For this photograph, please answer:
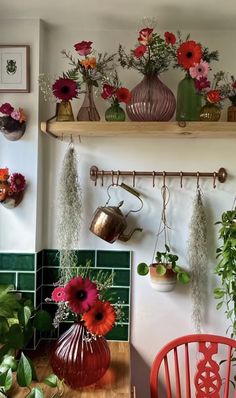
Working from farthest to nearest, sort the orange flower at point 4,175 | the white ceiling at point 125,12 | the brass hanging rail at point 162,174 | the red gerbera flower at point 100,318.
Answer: the brass hanging rail at point 162,174 < the orange flower at point 4,175 < the white ceiling at point 125,12 < the red gerbera flower at point 100,318

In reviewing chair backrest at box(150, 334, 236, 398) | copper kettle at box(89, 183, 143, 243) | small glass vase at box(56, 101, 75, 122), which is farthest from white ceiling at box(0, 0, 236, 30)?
chair backrest at box(150, 334, 236, 398)

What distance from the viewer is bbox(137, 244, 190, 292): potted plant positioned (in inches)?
63.0

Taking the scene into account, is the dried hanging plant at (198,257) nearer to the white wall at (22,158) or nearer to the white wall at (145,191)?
the white wall at (145,191)

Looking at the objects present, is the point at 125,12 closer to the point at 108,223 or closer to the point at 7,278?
the point at 108,223

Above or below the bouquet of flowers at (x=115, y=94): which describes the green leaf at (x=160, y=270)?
below

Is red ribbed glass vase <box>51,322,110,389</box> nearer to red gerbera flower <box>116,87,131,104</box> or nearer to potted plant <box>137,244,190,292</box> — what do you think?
potted plant <box>137,244,190,292</box>

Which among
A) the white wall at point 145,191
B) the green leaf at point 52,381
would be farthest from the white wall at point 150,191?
the green leaf at point 52,381

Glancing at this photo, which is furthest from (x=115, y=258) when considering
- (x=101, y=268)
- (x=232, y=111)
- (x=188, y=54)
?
(x=188, y=54)

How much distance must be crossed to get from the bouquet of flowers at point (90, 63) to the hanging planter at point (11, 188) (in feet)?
1.66

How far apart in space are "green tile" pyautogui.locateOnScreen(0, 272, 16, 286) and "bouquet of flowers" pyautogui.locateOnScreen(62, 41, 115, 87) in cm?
90

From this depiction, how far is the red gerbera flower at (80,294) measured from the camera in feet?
4.32

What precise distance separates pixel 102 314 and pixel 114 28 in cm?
123

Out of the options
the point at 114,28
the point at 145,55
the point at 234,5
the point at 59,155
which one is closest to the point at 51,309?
the point at 59,155

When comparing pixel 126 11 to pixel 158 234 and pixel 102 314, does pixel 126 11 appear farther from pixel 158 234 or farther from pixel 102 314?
pixel 102 314
